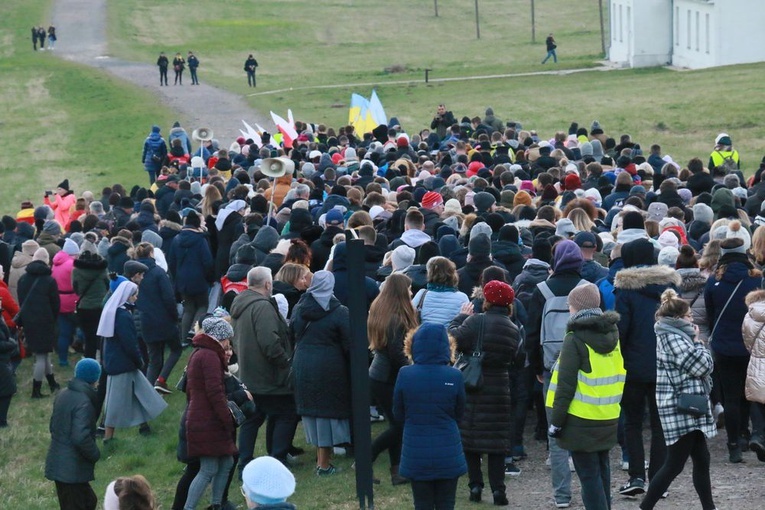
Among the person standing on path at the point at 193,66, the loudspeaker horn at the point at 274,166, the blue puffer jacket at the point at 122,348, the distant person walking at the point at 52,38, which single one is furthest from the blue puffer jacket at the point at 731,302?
the distant person walking at the point at 52,38

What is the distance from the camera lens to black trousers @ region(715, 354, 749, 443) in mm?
11727

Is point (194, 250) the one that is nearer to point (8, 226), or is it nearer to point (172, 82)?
point (8, 226)

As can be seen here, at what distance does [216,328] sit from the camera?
10875 mm

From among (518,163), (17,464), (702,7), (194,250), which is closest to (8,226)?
(194,250)

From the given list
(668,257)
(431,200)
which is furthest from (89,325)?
(668,257)

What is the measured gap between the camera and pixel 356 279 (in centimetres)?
873

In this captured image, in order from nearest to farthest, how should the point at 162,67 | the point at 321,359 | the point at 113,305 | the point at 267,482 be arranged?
the point at 267,482 → the point at 321,359 → the point at 113,305 → the point at 162,67

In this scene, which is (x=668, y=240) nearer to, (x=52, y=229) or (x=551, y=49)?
(x=52, y=229)

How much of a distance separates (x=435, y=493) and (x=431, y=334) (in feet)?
3.87

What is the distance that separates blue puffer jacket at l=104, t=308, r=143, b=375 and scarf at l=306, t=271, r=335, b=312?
284 centimetres

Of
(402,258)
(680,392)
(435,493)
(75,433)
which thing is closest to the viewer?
(435,493)

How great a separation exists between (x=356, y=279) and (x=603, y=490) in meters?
2.71

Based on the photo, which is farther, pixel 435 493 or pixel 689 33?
pixel 689 33

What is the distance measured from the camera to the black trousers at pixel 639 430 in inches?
429
